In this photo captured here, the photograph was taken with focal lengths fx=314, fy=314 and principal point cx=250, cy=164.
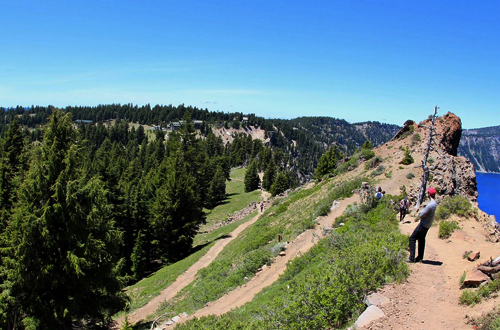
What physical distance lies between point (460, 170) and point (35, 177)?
2715cm

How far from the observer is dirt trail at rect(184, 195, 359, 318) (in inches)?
626

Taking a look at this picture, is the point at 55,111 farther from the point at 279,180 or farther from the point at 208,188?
the point at 279,180

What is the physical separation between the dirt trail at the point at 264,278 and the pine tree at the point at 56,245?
5.52 meters

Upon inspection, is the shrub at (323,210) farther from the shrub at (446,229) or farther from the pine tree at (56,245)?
the pine tree at (56,245)

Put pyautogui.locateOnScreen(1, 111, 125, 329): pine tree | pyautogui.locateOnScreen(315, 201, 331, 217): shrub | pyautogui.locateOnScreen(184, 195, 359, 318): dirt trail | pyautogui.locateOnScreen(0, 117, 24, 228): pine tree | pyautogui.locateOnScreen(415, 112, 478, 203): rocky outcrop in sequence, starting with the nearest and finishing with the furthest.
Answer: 1. pyautogui.locateOnScreen(1, 111, 125, 329): pine tree
2. pyautogui.locateOnScreen(184, 195, 359, 318): dirt trail
3. pyautogui.locateOnScreen(415, 112, 478, 203): rocky outcrop
4. pyautogui.locateOnScreen(0, 117, 24, 228): pine tree
5. pyautogui.locateOnScreen(315, 201, 331, 217): shrub

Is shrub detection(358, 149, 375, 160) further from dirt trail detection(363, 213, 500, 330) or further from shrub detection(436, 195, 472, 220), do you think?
dirt trail detection(363, 213, 500, 330)

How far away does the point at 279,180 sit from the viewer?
7731 cm

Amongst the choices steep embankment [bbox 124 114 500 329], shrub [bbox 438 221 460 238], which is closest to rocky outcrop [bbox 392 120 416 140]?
steep embankment [bbox 124 114 500 329]

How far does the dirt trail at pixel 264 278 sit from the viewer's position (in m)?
15.9

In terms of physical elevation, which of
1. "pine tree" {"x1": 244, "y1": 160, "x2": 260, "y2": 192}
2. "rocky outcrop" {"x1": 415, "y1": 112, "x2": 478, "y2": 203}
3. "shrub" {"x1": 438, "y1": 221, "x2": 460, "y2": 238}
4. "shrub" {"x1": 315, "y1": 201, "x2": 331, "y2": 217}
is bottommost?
"pine tree" {"x1": 244, "y1": 160, "x2": 260, "y2": 192}

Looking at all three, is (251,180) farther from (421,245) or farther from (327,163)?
(421,245)

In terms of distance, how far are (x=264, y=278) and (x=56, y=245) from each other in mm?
10592

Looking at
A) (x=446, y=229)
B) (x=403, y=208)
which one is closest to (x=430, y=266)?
(x=446, y=229)

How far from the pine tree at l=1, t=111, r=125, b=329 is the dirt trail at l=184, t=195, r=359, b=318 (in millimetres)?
5523
